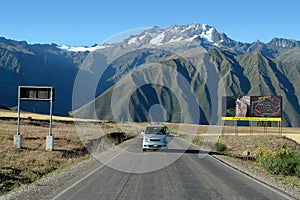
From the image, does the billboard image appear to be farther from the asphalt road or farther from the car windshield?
the asphalt road

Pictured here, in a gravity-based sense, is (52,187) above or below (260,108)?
below

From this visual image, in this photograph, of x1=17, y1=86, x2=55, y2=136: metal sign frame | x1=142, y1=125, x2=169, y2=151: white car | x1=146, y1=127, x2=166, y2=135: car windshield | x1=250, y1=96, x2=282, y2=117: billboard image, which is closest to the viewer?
x1=17, y1=86, x2=55, y2=136: metal sign frame

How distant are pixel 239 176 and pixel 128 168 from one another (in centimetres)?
526

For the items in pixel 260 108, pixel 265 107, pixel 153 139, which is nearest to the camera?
pixel 153 139

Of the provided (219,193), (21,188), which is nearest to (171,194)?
(219,193)

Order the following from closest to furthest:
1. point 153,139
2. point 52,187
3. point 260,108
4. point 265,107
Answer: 1. point 52,187
2. point 153,139
3. point 265,107
4. point 260,108

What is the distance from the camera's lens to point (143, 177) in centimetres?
1678

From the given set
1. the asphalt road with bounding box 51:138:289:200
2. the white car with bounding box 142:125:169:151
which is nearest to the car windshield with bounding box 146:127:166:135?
the white car with bounding box 142:125:169:151

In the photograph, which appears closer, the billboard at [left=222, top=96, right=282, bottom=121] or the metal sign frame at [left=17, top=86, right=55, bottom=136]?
the metal sign frame at [left=17, top=86, right=55, bottom=136]

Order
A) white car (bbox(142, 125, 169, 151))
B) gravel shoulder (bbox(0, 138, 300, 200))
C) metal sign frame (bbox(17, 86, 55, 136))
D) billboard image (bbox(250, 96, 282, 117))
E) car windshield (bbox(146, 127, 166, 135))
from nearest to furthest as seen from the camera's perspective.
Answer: gravel shoulder (bbox(0, 138, 300, 200)) < metal sign frame (bbox(17, 86, 55, 136)) < white car (bbox(142, 125, 169, 151)) < car windshield (bbox(146, 127, 166, 135)) < billboard image (bbox(250, 96, 282, 117))

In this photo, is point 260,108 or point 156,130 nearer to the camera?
point 156,130

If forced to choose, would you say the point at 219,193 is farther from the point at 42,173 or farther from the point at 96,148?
the point at 96,148

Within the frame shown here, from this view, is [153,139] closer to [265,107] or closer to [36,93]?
[36,93]

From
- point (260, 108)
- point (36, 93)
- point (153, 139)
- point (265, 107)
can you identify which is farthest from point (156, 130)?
point (265, 107)
